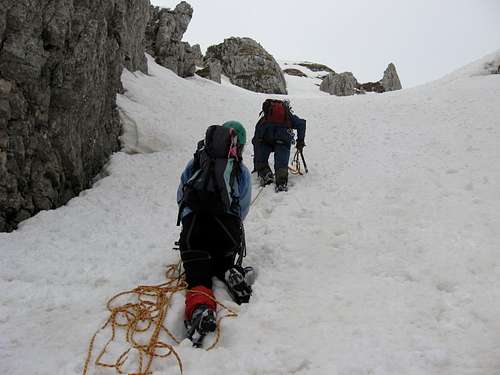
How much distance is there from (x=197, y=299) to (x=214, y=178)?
1529mm

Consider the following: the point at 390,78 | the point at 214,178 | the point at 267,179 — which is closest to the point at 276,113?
the point at 267,179

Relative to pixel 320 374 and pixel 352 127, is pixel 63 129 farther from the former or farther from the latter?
pixel 352 127

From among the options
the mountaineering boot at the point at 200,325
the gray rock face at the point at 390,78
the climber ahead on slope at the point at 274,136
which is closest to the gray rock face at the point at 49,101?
the climber ahead on slope at the point at 274,136

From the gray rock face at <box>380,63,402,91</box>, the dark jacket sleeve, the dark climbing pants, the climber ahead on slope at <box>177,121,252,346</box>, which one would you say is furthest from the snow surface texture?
the gray rock face at <box>380,63,402,91</box>

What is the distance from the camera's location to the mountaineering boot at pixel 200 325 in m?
4.12

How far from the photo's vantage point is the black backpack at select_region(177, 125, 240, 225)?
5.16m

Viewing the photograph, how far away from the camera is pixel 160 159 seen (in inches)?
428

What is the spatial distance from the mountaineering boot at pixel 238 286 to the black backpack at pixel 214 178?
812 mm

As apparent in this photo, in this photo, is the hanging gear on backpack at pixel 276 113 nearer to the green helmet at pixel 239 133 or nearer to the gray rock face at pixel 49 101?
the gray rock face at pixel 49 101

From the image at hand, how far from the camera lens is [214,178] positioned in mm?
5172

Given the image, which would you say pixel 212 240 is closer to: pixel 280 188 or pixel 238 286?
pixel 238 286

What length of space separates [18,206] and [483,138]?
1104 centimetres

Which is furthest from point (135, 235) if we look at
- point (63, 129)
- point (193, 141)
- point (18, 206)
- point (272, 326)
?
point (193, 141)

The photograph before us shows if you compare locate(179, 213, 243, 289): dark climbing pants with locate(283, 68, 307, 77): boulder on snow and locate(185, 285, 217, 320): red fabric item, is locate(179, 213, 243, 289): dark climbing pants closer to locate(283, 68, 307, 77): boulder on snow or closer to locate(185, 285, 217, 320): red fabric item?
locate(185, 285, 217, 320): red fabric item
